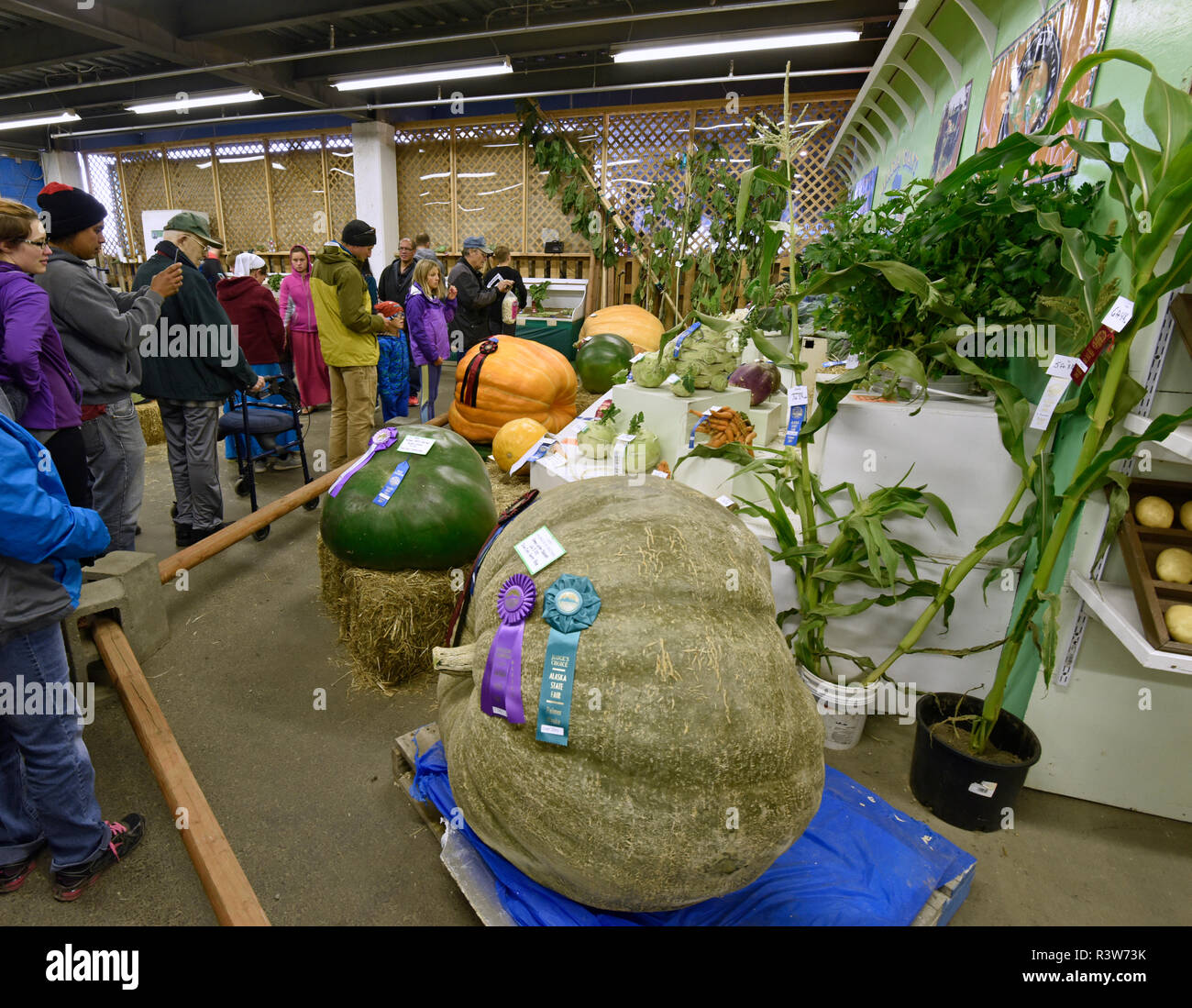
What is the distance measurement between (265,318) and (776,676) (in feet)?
16.9

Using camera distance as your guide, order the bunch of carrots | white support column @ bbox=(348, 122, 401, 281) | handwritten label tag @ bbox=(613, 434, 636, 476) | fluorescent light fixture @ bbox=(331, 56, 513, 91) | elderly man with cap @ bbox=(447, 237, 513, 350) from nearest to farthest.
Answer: the bunch of carrots
handwritten label tag @ bbox=(613, 434, 636, 476)
elderly man with cap @ bbox=(447, 237, 513, 350)
fluorescent light fixture @ bbox=(331, 56, 513, 91)
white support column @ bbox=(348, 122, 401, 281)

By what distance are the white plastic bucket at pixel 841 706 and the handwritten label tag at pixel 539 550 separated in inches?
52.8

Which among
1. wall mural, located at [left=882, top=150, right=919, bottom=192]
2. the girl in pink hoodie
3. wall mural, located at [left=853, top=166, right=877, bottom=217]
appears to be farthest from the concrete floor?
wall mural, located at [left=853, top=166, right=877, bottom=217]

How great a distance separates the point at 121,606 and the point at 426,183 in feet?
35.3

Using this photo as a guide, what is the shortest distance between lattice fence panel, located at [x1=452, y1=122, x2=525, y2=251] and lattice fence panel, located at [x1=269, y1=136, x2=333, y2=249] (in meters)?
3.01

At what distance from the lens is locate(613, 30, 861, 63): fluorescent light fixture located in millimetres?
7043

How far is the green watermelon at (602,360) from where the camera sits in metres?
6.44

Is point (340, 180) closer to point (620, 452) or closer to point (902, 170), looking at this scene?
point (902, 170)

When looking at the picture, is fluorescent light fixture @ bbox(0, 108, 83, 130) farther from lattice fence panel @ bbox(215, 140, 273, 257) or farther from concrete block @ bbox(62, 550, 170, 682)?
concrete block @ bbox(62, 550, 170, 682)

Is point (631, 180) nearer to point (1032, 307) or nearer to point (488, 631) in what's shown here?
point (1032, 307)

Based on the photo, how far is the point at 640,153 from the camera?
10.2 meters

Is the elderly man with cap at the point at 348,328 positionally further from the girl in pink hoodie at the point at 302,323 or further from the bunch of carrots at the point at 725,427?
the bunch of carrots at the point at 725,427

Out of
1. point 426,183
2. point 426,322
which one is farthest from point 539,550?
point 426,183
